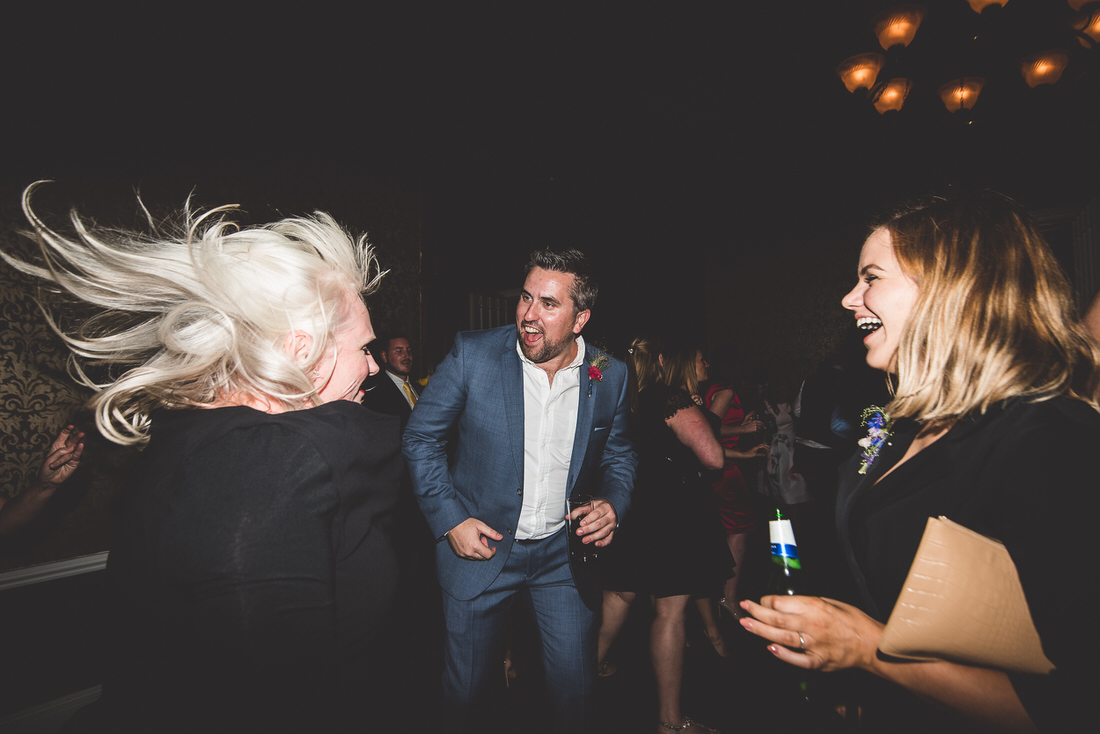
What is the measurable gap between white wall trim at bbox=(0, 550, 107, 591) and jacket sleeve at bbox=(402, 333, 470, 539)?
6.24ft

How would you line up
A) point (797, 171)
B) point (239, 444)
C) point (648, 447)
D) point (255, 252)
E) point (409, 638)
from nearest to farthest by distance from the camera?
point (239, 444)
point (255, 252)
point (648, 447)
point (409, 638)
point (797, 171)

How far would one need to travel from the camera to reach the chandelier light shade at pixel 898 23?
10.0ft

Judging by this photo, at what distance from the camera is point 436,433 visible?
1.91 m

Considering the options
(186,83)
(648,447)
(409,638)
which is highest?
(186,83)

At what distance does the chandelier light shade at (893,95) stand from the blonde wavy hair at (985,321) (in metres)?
3.72

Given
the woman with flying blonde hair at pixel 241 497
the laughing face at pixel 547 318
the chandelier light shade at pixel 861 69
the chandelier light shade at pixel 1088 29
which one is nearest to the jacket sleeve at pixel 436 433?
the laughing face at pixel 547 318

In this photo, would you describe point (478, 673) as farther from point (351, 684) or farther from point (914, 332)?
point (914, 332)

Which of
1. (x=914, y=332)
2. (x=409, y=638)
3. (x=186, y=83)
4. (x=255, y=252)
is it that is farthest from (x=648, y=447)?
(x=186, y=83)

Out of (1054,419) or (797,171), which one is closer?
(1054,419)

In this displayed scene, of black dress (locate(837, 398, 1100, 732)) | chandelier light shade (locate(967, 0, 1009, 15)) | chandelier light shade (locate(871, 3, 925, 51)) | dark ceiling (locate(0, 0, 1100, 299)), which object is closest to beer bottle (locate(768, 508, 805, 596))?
black dress (locate(837, 398, 1100, 732))

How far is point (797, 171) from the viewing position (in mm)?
5820

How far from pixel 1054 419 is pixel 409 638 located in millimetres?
3468

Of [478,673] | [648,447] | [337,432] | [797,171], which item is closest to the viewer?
[337,432]

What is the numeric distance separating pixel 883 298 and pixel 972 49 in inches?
165
